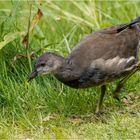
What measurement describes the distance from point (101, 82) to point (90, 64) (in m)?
0.20

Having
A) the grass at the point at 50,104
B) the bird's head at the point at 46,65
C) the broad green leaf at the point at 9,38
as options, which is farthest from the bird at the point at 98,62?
the broad green leaf at the point at 9,38

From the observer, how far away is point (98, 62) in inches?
254

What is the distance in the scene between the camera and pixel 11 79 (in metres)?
7.05

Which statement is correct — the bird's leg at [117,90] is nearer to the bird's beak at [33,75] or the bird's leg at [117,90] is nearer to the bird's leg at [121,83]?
the bird's leg at [121,83]

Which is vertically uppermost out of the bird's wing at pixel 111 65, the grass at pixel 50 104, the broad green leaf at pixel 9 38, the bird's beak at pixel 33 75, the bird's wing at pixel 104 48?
the broad green leaf at pixel 9 38

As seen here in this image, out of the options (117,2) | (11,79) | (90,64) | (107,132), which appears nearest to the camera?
(107,132)

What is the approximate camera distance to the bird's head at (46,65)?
6.57 m

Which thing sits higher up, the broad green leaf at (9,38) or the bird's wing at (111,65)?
the broad green leaf at (9,38)

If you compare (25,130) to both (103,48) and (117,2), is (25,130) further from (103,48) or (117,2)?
(117,2)

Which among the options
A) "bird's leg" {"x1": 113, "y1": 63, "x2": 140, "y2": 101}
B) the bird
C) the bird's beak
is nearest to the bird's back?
the bird

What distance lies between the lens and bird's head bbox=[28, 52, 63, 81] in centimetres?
657

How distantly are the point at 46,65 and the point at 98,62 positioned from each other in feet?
1.73

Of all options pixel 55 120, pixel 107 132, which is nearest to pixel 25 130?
pixel 55 120

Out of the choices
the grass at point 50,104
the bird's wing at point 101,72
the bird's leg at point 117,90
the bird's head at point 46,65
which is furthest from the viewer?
the bird's leg at point 117,90
